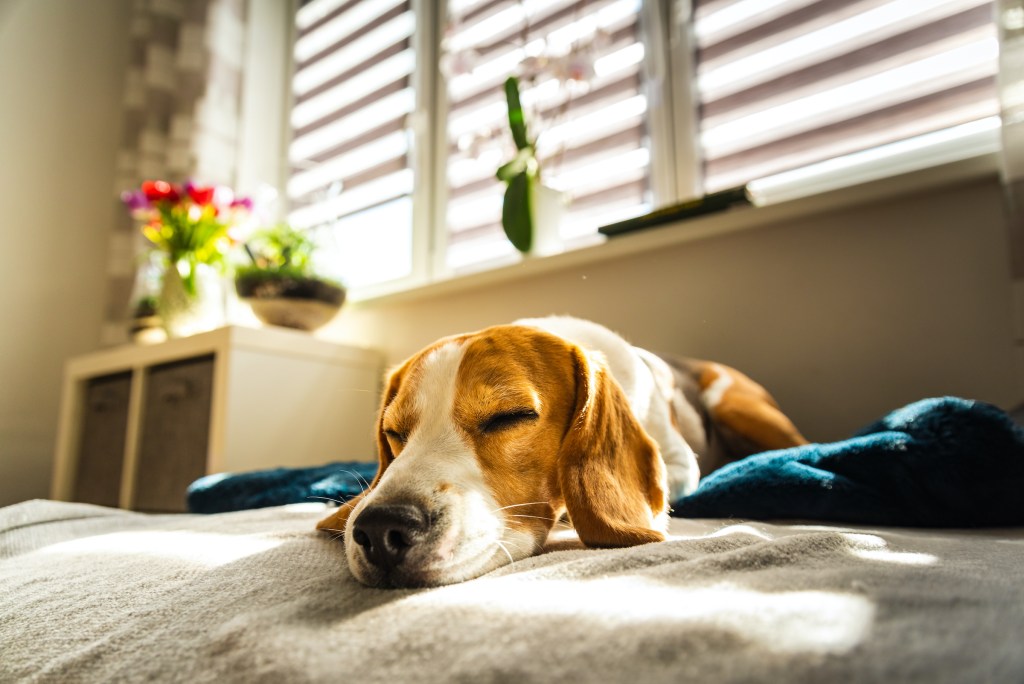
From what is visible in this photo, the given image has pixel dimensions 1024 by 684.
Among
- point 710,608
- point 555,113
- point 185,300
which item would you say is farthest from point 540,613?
point 185,300

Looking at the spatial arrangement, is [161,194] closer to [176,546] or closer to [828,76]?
[176,546]

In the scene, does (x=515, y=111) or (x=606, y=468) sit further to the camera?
(x=515, y=111)

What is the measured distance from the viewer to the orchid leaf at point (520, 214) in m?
2.53

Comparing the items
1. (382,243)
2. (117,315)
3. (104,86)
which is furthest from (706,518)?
(104,86)

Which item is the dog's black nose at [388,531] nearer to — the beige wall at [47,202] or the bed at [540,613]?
the bed at [540,613]

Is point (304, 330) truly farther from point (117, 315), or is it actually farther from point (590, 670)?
point (590, 670)

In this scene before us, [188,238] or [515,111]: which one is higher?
[515,111]

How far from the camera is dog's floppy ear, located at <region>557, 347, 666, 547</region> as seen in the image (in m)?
0.92

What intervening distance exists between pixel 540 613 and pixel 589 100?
9.17 feet

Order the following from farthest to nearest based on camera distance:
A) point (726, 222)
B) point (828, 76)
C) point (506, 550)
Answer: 1. point (828, 76)
2. point (726, 222)
3. point (506, 550)

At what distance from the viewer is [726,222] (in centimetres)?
214

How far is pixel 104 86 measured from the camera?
394cm

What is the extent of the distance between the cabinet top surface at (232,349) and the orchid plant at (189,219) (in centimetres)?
38

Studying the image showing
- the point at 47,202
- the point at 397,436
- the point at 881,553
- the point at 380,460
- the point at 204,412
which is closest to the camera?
the point at 881,553
